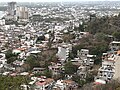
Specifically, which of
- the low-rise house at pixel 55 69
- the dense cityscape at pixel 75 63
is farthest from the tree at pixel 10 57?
the low-rise house at pixel 55 69

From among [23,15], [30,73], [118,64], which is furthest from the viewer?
[23,15]

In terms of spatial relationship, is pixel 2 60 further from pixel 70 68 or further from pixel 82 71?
pixel 82 71

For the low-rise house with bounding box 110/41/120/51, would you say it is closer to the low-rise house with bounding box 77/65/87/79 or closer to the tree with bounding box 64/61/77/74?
the low-rise house with bounding box 77/65/87/79

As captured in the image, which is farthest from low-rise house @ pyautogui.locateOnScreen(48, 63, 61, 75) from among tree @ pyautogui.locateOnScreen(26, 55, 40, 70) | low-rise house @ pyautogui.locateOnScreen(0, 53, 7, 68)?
low-rise house @ pyautogui.locateOnScreen(0, 53, 7, 68)

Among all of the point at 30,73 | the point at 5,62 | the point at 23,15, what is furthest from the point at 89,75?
the point at 23,15

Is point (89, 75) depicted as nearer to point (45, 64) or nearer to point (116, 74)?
point (116, 74)

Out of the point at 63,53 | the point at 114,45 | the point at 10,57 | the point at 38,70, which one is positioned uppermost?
the point at 114,45

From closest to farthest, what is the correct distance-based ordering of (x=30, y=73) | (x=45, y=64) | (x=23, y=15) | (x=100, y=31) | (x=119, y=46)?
(x=30, y=73) → (x=45, y=64) → (x=119, y=46) → (x=100, y=31) → (x=23, y=15)

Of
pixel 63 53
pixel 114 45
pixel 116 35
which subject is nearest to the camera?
pixel 63 53

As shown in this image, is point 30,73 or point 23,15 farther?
point 23,15

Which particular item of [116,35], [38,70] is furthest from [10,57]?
[116,35]

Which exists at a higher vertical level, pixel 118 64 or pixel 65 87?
pixel 118 64
